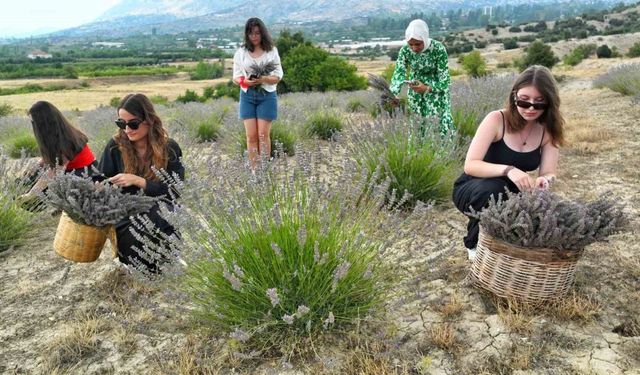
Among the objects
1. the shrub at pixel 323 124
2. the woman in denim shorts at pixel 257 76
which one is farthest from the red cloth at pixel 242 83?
the shrub at pixel 323 124

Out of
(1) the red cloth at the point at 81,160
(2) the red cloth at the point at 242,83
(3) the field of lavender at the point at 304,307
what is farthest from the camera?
(2) the red cloth at the point at 242,83

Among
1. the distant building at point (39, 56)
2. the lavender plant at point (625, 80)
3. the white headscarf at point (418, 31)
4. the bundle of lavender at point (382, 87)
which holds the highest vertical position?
the white headscarf at point (418, 31)

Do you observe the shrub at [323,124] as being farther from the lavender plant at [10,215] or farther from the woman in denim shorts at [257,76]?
the lavender plant at [10,215]

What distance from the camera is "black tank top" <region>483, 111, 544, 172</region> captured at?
279 cm

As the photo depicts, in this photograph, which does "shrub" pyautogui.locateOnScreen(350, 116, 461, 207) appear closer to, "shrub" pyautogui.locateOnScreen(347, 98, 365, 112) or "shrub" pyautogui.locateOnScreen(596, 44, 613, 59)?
"shrub" pyautogui.locateOnScreen(347, 98, 365, 112)

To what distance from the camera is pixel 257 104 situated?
4.77 m

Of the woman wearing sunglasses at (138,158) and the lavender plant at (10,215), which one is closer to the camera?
the woman wearing sunglasses at (138,158)

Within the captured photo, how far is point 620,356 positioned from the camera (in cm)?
204

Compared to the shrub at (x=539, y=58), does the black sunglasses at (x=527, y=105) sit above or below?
above

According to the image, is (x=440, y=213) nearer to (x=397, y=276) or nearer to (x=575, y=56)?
(x=397, y=276)

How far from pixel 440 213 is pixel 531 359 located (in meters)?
1.82

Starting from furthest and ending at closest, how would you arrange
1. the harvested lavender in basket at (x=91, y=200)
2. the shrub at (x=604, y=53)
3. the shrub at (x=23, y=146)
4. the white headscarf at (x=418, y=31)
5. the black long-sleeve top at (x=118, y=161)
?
the shrub at (x=604, y=53) → the shrub at (x=23, y=146) → the white headscarf at (x=418, y=31) → the black long-sleeve top at (x=118, y=161) → the harvested lavender in basket at (x=91, y=200)

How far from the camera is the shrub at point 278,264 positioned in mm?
2049

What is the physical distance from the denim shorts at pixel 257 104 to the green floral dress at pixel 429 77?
1.23 meters
